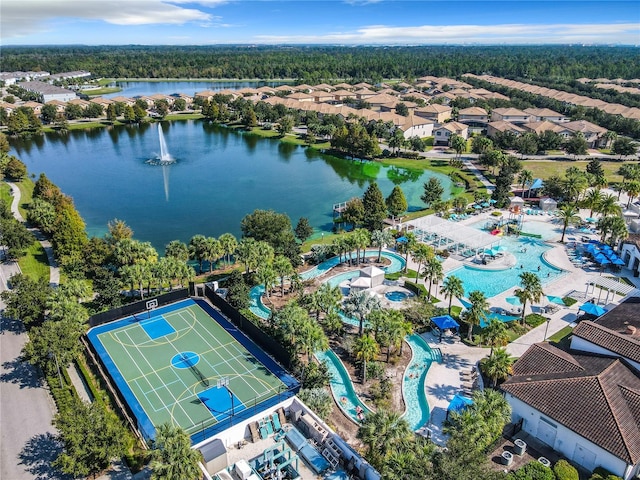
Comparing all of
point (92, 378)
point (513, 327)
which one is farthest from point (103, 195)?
point (513, 327)

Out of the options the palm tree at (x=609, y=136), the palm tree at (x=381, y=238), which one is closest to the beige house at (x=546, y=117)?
the palm tree at (x=609, y=136)

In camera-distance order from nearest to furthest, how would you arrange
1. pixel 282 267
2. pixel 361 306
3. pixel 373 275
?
1. pixel 361 306
2. pixel 282 267
3. pixel 373 275

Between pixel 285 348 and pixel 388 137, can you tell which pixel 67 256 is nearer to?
pixel 285 348

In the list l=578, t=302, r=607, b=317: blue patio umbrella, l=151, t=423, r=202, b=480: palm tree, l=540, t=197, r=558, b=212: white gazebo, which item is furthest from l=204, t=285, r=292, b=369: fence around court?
l=540, t=197, r=558, b=212: white gazebo

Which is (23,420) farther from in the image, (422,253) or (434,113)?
(434,113)

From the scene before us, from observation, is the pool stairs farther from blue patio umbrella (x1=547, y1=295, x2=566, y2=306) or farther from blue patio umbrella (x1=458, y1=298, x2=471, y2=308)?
blue patio umbrella (x1=547, y1=295, x2=566, y2=306)

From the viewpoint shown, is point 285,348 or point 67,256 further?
point 67,256

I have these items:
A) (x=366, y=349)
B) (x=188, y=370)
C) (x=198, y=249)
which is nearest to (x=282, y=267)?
(x=198, y=249)
